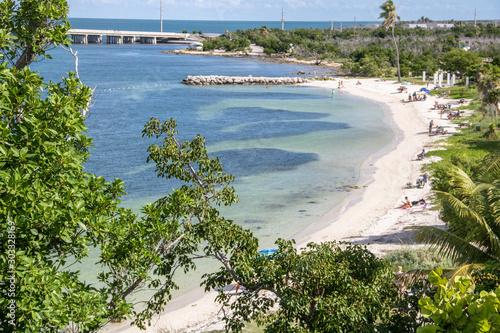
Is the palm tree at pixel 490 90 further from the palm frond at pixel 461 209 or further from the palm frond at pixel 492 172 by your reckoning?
the palm frond at pixel 461 209

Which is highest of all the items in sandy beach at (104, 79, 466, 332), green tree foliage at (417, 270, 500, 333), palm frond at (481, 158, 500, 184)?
palm frond at (481, 158, 500, 184)

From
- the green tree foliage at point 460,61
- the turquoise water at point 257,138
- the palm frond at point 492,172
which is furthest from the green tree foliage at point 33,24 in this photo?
the green tree foliage at point 460,61

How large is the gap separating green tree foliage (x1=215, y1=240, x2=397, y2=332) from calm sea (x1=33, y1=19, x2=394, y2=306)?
436 cm

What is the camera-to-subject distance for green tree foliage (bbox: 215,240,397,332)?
305 inches

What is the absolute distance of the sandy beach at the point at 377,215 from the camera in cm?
1547

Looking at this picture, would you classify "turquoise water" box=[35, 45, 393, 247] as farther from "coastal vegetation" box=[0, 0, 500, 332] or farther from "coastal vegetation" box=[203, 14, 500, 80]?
"coastal vegetation" box=[203, 14, 500, 80]

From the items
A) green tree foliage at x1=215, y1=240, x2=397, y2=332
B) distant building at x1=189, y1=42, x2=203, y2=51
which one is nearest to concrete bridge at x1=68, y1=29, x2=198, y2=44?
distant building at x1=189, y1=42, x2=203, y2=51

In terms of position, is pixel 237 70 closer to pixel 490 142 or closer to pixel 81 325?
pixel 490 142

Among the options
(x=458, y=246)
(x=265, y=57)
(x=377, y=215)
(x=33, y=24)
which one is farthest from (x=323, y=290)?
(x=265, y=57)

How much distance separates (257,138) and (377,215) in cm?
2100

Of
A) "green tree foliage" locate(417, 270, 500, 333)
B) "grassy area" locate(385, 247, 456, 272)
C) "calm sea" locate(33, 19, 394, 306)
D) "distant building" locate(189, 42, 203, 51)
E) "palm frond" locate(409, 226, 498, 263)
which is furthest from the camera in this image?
"distant building" locate(189, 42, 203, 51)

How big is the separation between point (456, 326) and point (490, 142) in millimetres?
31717

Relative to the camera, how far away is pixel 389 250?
1889cm

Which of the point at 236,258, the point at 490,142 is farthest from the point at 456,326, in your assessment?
the point at 490,142
